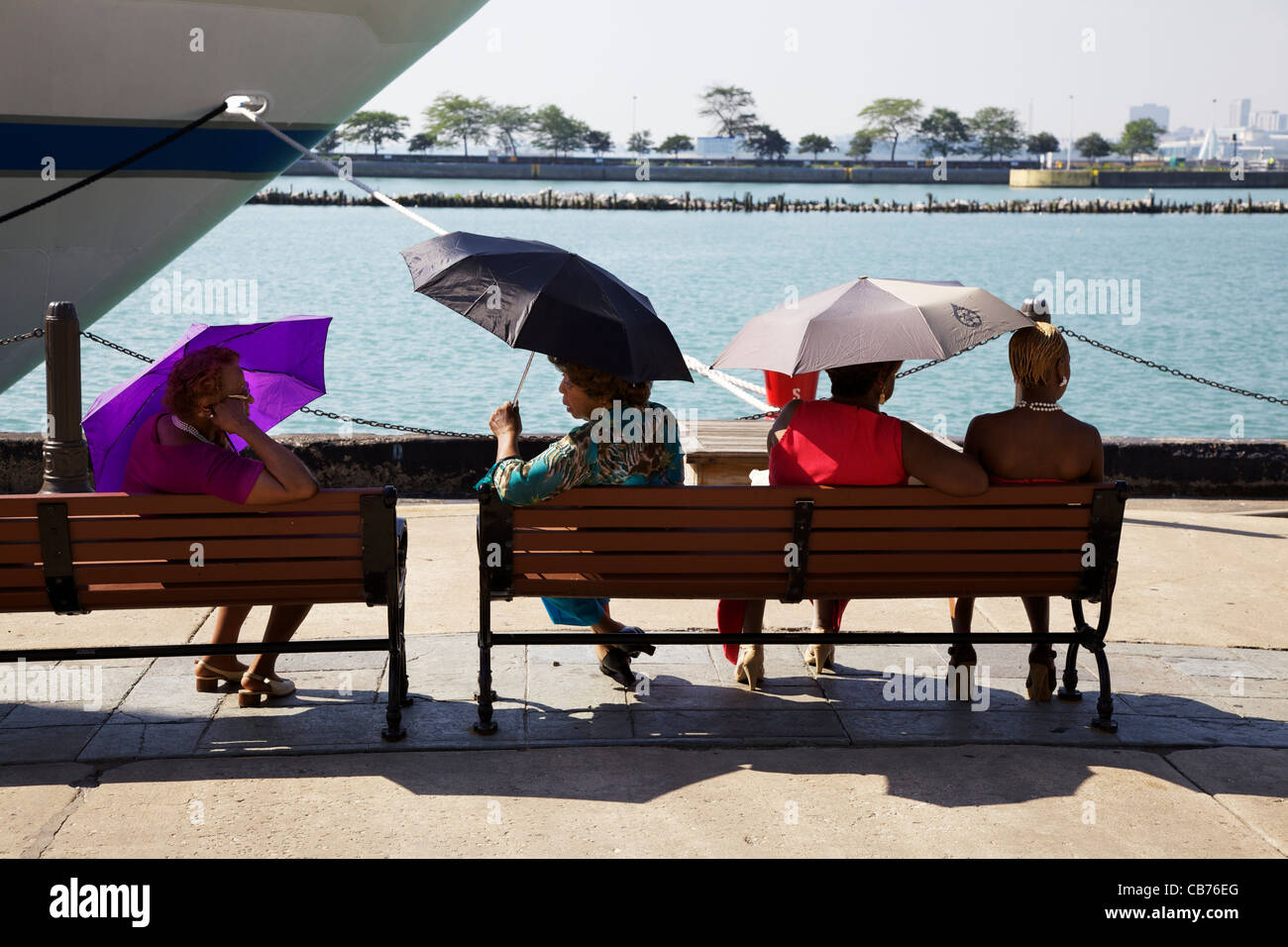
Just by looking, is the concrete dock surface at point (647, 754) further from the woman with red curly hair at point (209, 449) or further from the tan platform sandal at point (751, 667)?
the woman with red curly hair at point (209, 449)

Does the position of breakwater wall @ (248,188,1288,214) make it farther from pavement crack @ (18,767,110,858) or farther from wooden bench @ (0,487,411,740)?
pavement crack @ (18,767,110,858)

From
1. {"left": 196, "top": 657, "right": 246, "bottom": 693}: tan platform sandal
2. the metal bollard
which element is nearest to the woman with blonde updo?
{"left": 196, "top": 657, "right": 246, "bottom": 693}: tan platform sandal

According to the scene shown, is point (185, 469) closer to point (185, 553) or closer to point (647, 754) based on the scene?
point (185, 553)

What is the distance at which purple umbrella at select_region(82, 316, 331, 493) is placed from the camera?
4.86m

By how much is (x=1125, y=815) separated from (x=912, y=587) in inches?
40.4

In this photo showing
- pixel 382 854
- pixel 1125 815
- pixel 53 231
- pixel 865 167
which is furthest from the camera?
pixel 865 167

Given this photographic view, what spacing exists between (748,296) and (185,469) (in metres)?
45.3

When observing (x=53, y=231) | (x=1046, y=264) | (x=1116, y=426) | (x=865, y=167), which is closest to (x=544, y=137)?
(x=865, y=167)

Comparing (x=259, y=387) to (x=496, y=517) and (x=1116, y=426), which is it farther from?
(x=1116, y=426)

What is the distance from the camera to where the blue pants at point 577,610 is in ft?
16.5

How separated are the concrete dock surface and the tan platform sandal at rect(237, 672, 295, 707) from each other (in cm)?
4

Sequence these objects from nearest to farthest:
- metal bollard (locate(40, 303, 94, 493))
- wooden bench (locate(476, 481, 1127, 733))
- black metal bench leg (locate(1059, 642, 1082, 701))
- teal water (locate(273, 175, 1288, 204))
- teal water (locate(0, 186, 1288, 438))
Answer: wooden bench (locate(476, 481, 1127, 733))
black metal bench leg (locate(1059, 642, 1082, 701))
metal bollard (locate(40, 303, 94, 493))
teal water (locate(0, 186, 1288, 438))
teal water (locate(273, 175, 1288, 204))

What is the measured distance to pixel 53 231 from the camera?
8656 millimetres

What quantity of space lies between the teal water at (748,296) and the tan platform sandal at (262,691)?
A: 49.8ft
